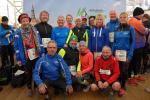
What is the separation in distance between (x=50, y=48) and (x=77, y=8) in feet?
8.27

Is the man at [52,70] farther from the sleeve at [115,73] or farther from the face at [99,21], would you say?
the face at [99,21]

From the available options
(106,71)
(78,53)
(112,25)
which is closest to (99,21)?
(112,25)

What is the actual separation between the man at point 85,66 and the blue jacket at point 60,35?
1.02 feet

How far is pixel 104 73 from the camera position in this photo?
3578mm

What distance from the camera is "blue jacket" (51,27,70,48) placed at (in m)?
3.88

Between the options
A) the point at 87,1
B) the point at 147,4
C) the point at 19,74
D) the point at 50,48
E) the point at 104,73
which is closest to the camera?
the point at 50,48

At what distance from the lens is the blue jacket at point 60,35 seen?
12.7 feet

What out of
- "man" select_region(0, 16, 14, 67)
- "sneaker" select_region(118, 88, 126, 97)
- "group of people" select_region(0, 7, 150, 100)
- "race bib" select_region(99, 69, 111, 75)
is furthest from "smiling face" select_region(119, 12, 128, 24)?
"man" select_region(0, 16, 14, 67)

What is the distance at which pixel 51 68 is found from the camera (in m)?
3.44

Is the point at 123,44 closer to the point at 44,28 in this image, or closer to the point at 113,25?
the point at 113,25

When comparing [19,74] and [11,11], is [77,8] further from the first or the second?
[11,11]

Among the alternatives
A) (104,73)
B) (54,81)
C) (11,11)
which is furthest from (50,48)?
(11,11)

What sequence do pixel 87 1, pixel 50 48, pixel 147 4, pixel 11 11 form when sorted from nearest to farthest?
pixel 50 48
pixel 87 1
pixel 11 11
pixel 147 4

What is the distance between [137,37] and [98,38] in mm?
789
